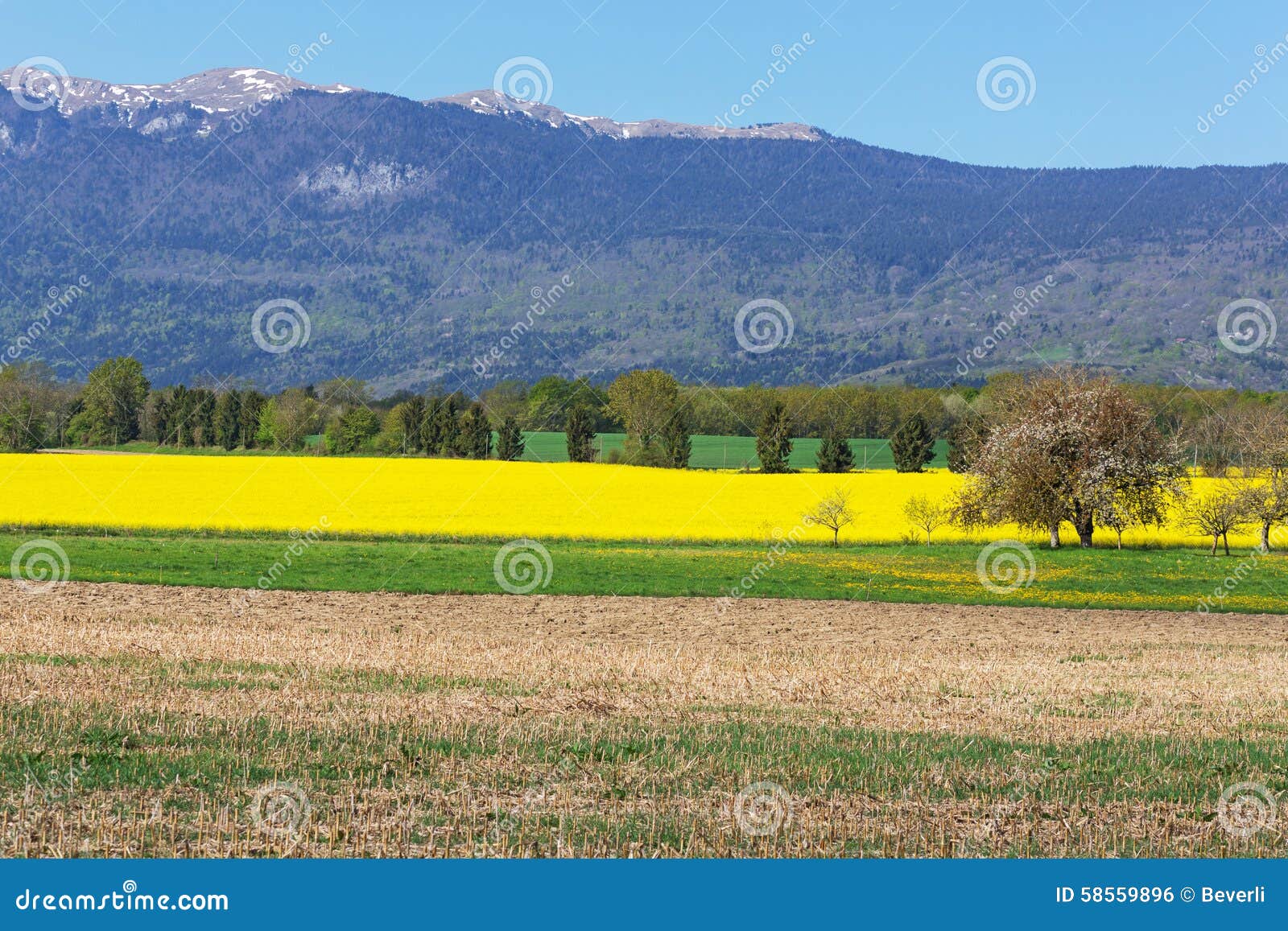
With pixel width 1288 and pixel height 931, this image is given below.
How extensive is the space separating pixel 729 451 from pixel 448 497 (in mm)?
45021

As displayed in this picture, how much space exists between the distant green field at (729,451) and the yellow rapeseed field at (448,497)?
56.6ft

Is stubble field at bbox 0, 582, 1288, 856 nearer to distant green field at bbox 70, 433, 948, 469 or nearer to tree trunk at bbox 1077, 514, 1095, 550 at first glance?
tree trunk at bbox 1077, 514, 1095, 550

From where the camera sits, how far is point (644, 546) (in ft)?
143

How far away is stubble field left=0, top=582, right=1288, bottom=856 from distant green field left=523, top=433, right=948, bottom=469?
6108cm

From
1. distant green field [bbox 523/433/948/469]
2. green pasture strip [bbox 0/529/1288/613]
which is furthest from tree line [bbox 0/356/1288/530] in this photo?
green pasture strip [bbox 0/529/1288/613]

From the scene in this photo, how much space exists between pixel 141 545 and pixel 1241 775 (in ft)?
112

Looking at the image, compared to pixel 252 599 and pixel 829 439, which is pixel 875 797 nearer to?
pixel 252 599

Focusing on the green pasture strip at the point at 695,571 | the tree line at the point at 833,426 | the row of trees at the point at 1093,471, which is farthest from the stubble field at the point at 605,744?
the tree line at the point at 833,426

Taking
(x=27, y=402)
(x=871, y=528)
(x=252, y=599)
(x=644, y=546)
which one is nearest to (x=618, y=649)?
(x=252, y=599)

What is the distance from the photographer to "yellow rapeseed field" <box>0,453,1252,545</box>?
46.0 meters

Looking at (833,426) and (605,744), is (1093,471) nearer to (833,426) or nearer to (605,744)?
A: (833,426)

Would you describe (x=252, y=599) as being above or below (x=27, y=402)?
below

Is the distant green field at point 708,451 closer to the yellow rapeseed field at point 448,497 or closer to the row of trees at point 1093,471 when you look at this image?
the yellow rapeseed field at point 448,497

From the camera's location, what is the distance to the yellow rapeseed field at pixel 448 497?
46.0 m
